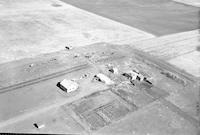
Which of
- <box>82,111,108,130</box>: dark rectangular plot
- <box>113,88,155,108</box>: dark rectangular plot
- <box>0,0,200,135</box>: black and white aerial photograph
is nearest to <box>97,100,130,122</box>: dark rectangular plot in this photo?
<box>0,0,200,135</box>: black and white aerial photograph

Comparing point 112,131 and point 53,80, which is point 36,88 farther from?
point 112,131

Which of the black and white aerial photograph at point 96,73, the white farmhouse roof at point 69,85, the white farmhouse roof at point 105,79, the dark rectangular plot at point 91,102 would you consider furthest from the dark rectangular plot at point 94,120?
the white farmhouse roof at point 105,79

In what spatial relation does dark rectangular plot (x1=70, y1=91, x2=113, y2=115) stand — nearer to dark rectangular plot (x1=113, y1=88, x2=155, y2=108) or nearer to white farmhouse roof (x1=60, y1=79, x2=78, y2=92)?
dark rectangular plot (x1=113, y1=88, x2=155, y2=108)

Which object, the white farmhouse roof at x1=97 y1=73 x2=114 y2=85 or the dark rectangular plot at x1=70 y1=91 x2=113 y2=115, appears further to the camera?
the white farmhouse roof at x1=97 y1=73 x2=114 y2=85

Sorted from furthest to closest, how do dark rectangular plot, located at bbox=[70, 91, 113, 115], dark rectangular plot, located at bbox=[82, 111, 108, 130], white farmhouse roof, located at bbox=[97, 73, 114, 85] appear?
white farmhouse roof, located at bbox=[97, 73, 114, 85] → dark rectangular plot, located at bbox=[70, 91, 113, 115] → dark rectangular plot, located at bbox=[82, 111, 108, 130]

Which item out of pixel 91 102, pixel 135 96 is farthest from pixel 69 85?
pixel 135 96

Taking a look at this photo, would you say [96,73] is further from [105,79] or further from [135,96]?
[135,96]
